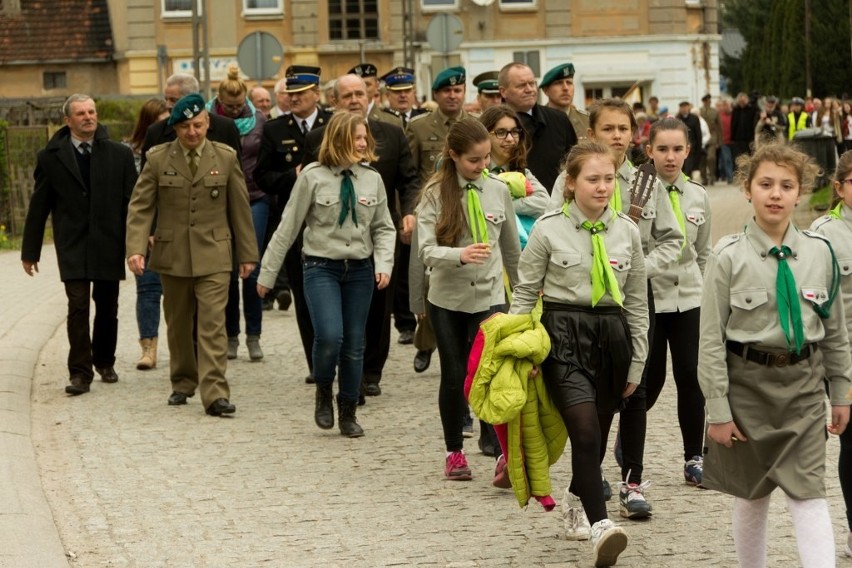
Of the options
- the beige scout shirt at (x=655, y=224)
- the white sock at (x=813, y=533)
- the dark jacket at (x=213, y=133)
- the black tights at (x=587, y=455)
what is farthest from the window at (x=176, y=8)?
the white sock at (x=813, y=533)

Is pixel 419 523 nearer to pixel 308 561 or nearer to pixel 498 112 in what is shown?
pixel 308 561

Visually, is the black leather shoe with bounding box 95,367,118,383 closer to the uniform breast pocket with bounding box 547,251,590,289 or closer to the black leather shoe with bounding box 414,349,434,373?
the black leather shoe with bounding box 414,349,434,373

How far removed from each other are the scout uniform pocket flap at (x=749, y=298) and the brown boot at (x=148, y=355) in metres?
7.62

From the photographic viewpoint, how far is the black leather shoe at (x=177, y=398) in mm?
Answer: 11570

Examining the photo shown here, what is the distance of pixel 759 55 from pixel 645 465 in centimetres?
6581

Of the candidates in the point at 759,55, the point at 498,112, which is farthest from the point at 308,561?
the point at 759,55

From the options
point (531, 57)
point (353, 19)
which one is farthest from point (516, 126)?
point (531, 57)

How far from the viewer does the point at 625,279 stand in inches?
293

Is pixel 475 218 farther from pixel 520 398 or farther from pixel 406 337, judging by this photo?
pixel 406 337

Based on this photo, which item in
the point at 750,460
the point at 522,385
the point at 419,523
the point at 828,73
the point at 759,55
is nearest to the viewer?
the point at 750,460

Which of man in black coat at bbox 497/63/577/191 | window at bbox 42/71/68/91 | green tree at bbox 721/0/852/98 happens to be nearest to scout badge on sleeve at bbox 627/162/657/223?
man in black coat at bbox 497/63/577/191

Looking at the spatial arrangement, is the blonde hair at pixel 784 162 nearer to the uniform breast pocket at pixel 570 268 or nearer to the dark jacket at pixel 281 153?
the uniform breast pocket at pixel 570 268

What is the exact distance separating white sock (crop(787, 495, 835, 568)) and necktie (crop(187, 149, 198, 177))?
5.98m

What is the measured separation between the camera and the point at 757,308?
A: 630 cm
